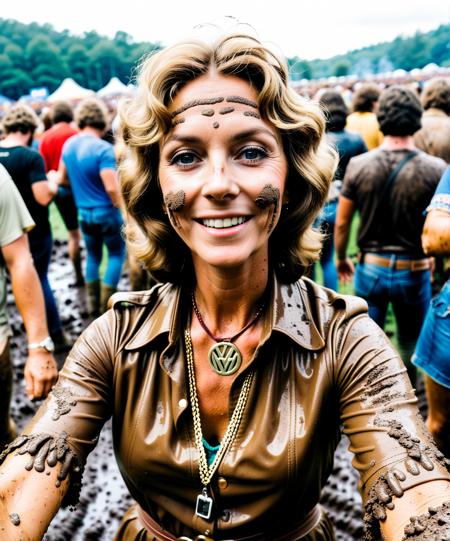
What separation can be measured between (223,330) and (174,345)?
184 mm

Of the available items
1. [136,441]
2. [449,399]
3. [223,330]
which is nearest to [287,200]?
[223,330]

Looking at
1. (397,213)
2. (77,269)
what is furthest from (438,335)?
(77,269)

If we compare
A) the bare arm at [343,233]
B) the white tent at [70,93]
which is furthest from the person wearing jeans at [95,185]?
the white tent at [70,93]

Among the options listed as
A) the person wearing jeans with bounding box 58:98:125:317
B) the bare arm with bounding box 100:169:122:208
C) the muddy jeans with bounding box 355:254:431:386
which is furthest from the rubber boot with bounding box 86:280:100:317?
the muddy jeans with bounding box 355:254:431:386

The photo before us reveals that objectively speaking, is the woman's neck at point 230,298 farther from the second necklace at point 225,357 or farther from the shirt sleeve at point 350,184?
the shirt sleeve at point 350,184

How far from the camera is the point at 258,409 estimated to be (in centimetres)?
177

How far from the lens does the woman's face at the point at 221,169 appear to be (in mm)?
1740

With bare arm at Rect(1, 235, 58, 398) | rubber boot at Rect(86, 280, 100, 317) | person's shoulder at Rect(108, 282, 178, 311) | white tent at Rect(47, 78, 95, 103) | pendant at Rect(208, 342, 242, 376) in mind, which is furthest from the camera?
white tent at Rect(47, 78, 95, 103)

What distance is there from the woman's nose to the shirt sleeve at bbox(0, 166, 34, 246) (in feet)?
6.30

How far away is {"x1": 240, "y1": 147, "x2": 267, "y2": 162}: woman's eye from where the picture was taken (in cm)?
177

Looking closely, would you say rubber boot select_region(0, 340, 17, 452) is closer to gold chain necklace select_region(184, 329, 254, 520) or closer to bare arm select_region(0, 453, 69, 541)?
bare arm select_region(0, 453, 69, 541)

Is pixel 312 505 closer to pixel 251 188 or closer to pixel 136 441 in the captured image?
pixel 136 441

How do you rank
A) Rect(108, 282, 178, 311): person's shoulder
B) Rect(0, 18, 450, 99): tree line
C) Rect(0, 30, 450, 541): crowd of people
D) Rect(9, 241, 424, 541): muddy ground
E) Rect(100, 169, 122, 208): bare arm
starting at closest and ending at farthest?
Rect(0, 30, 450, 541): crowd of people < Rect(108, 282, 178, 311): person's shoulder < Rect(9, 241, 424, 541): muddy ground < Rect(100, 169, 122, 208): bare arm < Rect(0, 18, 450, 99): tree line

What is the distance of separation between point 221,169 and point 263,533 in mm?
1159
